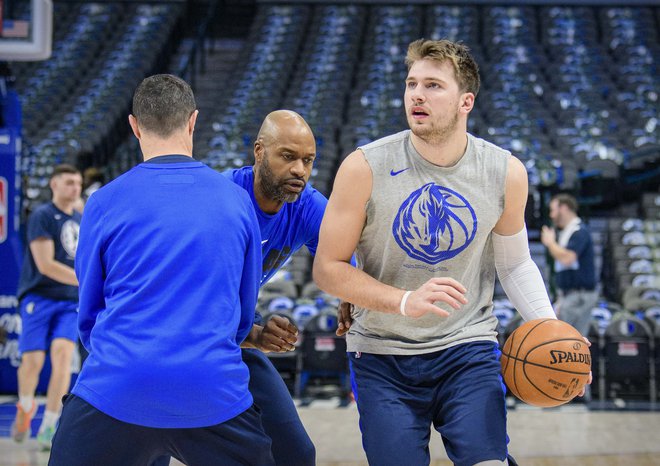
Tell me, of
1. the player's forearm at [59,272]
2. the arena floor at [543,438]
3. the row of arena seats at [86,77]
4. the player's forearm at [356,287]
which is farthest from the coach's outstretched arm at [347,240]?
the row of arena seats at [86,77]

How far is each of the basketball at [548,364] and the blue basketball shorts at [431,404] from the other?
87mm

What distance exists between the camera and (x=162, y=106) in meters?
2.63

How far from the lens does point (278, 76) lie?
17.3m

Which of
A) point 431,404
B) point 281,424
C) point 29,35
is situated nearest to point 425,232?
point 431,404

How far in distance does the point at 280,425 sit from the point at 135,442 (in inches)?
34.5

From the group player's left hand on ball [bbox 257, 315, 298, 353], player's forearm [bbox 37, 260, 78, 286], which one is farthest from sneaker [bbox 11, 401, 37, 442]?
player's left hand on ball [bbox 257, 315, 298, 353]

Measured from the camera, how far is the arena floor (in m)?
5.95

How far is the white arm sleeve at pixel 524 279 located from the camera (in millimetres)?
3268

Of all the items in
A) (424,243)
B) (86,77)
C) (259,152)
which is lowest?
(424,243)

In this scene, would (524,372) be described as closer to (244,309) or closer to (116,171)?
(244,309)

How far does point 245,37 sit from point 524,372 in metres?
19.7

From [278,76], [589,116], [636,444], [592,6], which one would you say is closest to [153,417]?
[636,444]

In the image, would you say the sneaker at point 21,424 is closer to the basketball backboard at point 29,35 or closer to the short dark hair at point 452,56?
the basketball backboard at point 29,35

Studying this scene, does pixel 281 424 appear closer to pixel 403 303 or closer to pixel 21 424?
pixel 403 303
